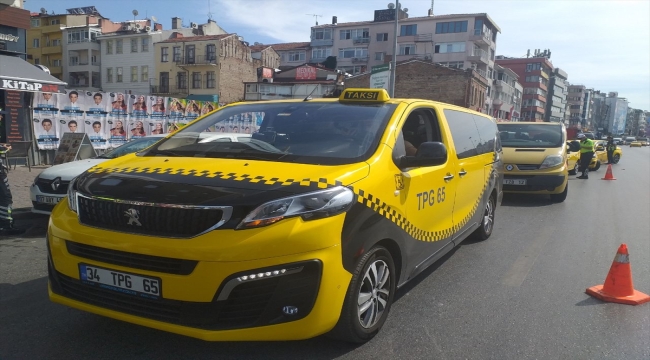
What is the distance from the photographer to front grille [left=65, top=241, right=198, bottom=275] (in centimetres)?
A: 267

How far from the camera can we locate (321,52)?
2849 inches

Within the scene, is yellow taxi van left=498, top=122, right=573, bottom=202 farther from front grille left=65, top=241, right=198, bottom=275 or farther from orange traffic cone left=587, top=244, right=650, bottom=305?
front grille left=65, top=241, right=198, bottom=275

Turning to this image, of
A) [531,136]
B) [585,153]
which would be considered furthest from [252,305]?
[585,153]

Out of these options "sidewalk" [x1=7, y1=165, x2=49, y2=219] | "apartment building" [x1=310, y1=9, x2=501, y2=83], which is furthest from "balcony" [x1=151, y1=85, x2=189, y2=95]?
"sidewalk" [x1=7, y1=165, x2=49, y2=219]

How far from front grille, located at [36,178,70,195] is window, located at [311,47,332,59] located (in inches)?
2662

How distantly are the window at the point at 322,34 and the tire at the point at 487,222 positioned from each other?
6834 cm

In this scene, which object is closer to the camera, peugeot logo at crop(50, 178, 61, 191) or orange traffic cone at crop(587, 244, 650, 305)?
orange traffic cone at crop(587, 244, 650, 305)

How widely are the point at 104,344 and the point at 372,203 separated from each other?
6.59ft

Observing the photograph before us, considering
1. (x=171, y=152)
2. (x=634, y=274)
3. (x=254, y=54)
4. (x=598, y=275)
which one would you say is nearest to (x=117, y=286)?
(x=171, y=152)

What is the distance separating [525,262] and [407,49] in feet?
208

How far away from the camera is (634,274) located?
535 centimetres

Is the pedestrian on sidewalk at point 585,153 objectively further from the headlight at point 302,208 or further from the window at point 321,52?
the window at point 321,52

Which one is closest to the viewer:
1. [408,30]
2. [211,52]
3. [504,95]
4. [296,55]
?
[211,52]

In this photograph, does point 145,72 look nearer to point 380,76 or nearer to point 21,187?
point 380,76
